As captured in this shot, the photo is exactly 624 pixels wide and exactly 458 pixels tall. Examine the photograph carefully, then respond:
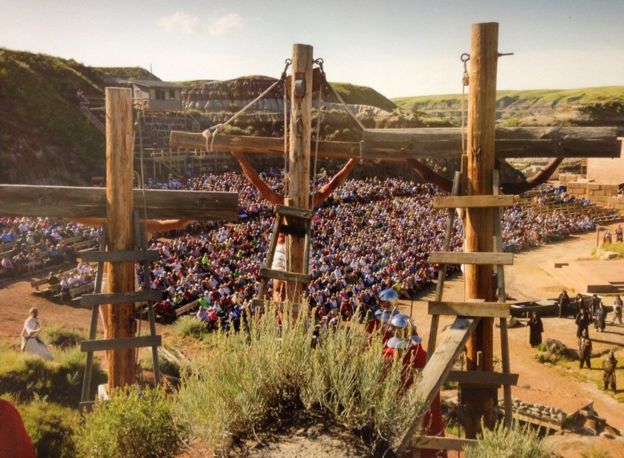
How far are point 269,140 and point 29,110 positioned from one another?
148ft

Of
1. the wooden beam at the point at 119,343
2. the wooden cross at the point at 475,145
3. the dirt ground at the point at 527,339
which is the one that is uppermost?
the wooden cross at the point at 475,145

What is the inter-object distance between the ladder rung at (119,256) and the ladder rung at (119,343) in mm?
680

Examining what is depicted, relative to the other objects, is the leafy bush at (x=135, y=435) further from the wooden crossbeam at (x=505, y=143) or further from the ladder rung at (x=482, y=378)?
the wooden crossbeam at (x=505, y=143)

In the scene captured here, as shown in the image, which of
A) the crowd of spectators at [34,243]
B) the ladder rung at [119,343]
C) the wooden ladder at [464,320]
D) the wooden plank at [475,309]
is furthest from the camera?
the crowd of spectators at [34,243]

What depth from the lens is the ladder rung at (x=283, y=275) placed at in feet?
17.6

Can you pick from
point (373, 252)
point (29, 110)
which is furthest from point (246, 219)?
point (29, 110)

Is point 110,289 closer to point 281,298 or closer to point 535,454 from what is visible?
point 281,298

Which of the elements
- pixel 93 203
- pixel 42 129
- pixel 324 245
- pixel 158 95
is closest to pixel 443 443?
pixel 93 203

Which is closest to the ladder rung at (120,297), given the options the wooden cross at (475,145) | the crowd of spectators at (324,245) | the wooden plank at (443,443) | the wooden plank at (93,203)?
the wooden plank at (93,203)

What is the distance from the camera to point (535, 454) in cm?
364

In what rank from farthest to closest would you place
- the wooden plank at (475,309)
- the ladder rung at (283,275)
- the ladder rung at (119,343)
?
Answer: 1. the ladder rung at (283,275)
2. the ladder rung at (119,343)
3. the wooden plank at (475,309)

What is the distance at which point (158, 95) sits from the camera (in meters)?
55.1

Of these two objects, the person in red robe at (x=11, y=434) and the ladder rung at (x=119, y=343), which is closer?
the person in red robe at (x=11, y=434)

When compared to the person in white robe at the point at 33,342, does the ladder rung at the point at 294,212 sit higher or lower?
higher
